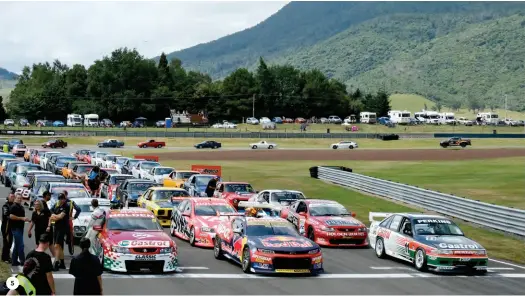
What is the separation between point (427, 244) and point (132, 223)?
704 cm

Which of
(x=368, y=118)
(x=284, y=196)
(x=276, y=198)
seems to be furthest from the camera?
(x=368, y=118)

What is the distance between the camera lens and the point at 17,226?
17656 mm

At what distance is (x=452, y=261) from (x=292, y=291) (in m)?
A: 4.60

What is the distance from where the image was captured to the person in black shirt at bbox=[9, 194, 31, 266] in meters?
17.6

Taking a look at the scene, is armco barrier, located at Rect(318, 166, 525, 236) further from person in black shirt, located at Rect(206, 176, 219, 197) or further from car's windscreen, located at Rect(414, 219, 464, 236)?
person in black shirt, located at Rect(206, 176, 219, 197)

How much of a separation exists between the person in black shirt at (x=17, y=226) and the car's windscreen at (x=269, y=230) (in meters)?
5.14

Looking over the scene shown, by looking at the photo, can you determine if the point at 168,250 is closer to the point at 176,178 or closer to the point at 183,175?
the point at 176,178

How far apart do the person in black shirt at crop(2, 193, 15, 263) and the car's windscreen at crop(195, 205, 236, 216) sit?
20.2 ft

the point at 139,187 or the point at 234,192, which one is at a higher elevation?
the point at 139,187

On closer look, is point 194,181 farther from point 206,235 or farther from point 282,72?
point 282,72

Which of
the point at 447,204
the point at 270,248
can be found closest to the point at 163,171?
the point at 447,204

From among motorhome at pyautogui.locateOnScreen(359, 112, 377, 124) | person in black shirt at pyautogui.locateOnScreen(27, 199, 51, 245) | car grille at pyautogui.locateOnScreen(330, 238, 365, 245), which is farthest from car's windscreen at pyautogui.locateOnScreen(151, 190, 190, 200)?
motorhome at pyautogui.locateOnScreen(359, 112, 377, 124)

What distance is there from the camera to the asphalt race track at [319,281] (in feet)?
53.1

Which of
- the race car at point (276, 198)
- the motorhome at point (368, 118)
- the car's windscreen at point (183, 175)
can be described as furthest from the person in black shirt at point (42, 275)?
the motorhome at point (368, 118)
